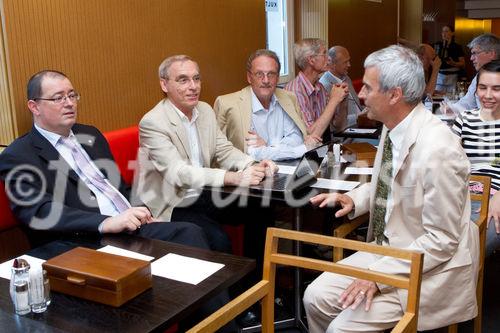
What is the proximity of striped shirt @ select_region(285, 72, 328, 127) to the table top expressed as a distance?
2562mm

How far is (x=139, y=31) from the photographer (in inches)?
138

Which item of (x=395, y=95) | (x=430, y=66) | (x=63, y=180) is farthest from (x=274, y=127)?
(x=430, y=66)

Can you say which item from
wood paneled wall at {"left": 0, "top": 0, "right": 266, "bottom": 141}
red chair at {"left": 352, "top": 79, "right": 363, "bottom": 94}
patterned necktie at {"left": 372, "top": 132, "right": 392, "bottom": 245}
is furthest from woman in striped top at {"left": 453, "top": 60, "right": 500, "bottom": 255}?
red chair at {"left": 352, "top": 79, "right": 363, "bottom": 94}

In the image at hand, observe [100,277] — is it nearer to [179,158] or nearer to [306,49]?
[179,158]

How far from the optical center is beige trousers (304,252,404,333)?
1.91 metres

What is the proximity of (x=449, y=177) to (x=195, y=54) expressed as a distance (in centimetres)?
255

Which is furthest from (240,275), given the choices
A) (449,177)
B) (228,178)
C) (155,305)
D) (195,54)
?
(195,54)

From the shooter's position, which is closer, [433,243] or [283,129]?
[433,243]

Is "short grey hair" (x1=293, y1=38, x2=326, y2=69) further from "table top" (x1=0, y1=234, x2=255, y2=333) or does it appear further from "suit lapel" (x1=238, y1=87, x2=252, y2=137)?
"table top" (x1=0, y1=234, x2=255, y2=333)

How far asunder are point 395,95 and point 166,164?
140 centimetres

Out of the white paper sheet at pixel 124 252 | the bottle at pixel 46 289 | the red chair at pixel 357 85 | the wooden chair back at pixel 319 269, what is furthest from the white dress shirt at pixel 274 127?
the red chair at pixel 357 85

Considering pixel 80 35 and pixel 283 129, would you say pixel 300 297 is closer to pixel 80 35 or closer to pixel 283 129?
pixel 283 129

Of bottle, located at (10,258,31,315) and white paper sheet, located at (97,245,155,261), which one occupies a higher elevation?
bottle, located at (10,258,31,315)

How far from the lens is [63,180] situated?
8.22 feet
